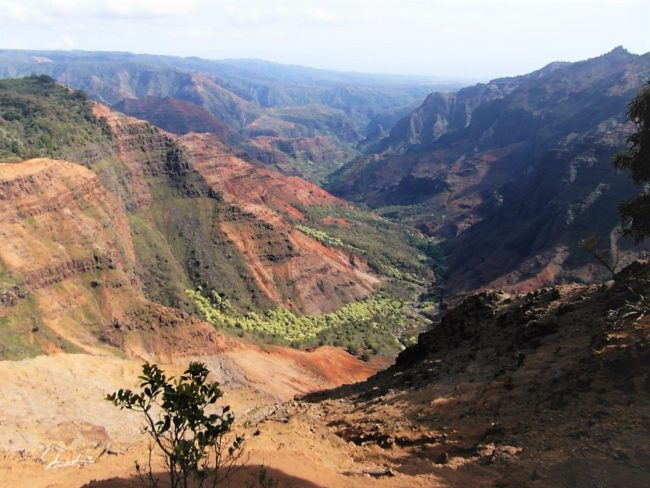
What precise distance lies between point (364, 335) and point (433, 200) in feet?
337

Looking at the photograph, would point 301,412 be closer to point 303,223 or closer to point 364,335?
point 364,335

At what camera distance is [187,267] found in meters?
66.2

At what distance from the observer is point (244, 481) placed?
14.4 m

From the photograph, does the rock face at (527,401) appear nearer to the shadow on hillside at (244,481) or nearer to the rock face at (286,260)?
the shadow on hillside at (244,481)

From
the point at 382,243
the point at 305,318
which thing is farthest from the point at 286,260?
the point at 382,243

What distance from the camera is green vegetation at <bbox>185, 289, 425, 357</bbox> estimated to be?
6188 cm

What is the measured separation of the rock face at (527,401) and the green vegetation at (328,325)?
34360 mm

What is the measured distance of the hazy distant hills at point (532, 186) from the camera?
89312mm

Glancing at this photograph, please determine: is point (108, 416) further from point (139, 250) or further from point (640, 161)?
point (139, 250)

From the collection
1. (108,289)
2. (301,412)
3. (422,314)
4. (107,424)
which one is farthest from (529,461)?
(422,314)

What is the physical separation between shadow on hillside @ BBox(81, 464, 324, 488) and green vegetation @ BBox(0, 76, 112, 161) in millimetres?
49523

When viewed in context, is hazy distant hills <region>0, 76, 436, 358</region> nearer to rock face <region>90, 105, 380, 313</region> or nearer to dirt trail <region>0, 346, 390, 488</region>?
rock face <region>90, 105, 380, 313</region>

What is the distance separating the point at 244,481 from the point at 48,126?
7036 cm

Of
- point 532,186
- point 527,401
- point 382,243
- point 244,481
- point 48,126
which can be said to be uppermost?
point 48,126
